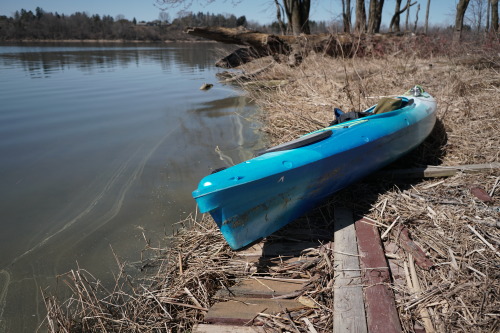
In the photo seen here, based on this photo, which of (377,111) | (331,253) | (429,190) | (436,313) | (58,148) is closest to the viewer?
(436,313)

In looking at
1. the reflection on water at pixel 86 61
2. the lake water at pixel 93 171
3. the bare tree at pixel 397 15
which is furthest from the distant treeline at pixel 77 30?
the lake water at pixel 93 171

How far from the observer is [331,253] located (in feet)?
9.43

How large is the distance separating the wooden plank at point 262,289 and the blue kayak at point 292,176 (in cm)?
33

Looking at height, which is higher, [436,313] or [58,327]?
[436,313]

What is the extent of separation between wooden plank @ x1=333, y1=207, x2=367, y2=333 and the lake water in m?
1.80

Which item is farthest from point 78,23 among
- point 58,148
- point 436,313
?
point 436,313

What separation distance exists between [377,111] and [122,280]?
3558 millimetres

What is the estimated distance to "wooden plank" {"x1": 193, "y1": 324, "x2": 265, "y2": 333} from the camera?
7.14 ft

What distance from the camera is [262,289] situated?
8.47 ft

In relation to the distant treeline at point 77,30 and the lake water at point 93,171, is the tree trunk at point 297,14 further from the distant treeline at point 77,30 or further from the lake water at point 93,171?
the distant treeline at point 77,30

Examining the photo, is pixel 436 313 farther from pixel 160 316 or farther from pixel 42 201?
pixel 42 201

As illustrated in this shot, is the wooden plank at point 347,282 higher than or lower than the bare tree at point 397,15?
lower

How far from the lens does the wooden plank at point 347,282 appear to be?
2.09m

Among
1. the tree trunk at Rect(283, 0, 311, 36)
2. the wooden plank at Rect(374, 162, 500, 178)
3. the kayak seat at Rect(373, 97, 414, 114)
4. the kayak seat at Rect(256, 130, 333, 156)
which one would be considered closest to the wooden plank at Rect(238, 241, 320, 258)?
the kayak seat at Rect(256, 130, 333, 156)
